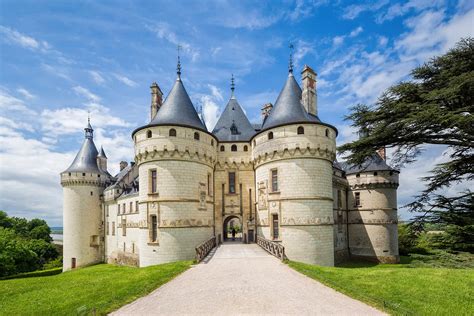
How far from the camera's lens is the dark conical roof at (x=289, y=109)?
2245cm

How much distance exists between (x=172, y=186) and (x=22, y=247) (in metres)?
27.3

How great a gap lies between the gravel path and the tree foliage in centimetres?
2910

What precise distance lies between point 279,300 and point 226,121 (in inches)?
843

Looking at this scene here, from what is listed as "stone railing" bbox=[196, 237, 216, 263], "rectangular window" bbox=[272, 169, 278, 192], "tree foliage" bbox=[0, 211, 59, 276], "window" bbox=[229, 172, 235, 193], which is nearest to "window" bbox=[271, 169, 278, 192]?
"rectangular window" bbox=[272, 169, 278, 192]

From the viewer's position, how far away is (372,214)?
3334 cm

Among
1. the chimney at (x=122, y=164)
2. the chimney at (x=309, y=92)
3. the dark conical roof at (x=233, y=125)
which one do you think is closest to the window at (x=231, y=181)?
the dark conical roof at (x=233, y=125)

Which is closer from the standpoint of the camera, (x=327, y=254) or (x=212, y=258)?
(x=212, y=258)

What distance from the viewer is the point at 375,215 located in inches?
1309

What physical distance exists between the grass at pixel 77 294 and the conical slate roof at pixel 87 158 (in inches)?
1019

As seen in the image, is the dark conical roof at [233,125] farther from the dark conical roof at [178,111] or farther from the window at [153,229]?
the window at [153,229]

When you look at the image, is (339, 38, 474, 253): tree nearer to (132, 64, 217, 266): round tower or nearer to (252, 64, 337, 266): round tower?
(252, 64, 337, 266): round tower

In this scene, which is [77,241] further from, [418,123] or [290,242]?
[418,123]

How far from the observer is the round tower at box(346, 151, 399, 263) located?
32.7 meters

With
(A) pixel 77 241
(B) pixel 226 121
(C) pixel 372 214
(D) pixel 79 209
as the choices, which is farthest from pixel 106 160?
(C) pixel 372 214
